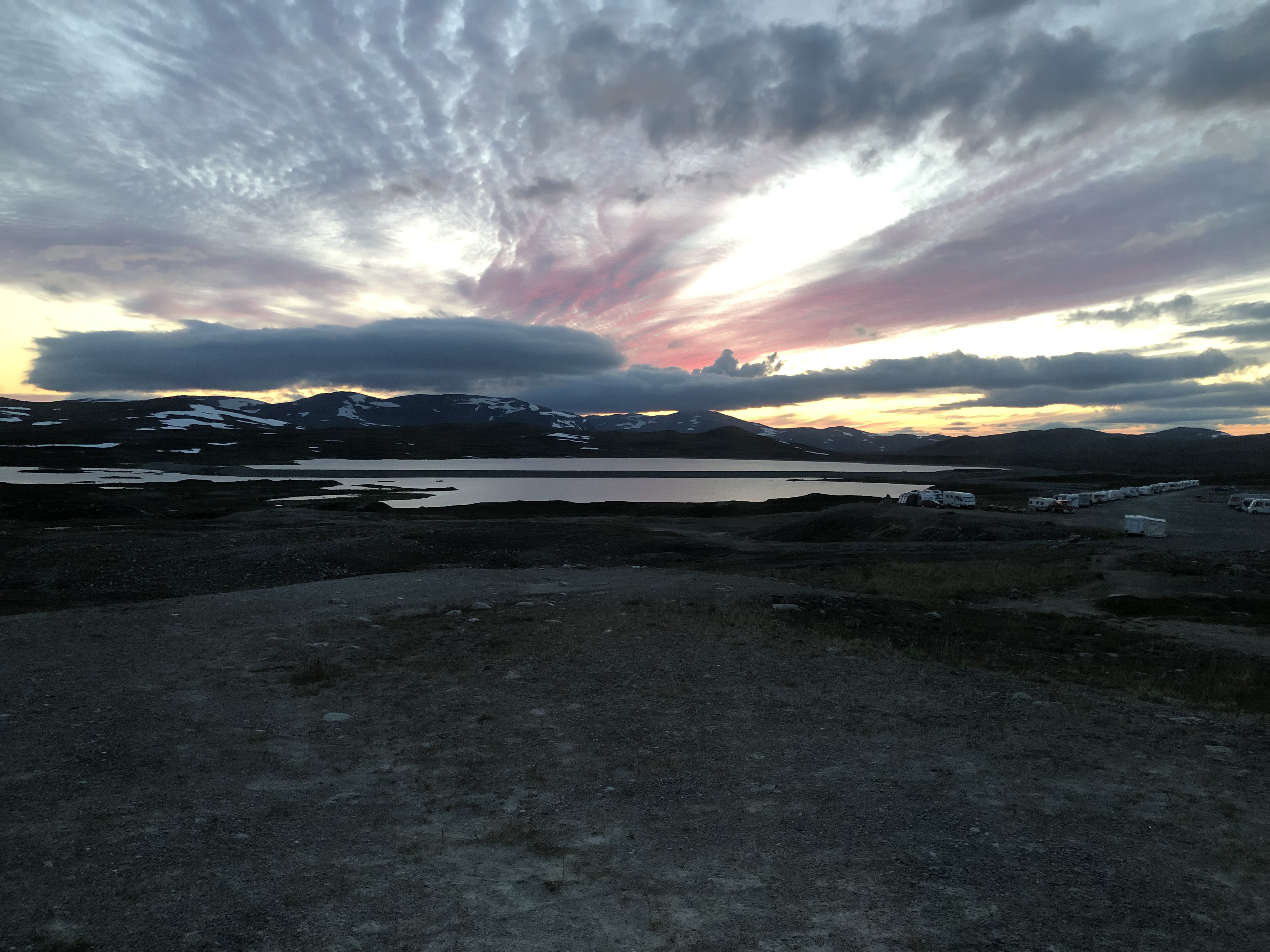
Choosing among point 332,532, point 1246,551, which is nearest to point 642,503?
Answer: point 332,532

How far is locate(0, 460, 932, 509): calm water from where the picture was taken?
9806 cm

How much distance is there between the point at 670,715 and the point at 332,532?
33581 mm

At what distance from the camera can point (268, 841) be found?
7336 mm

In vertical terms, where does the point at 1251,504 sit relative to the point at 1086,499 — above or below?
above

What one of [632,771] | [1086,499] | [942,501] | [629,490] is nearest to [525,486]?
[629,490]

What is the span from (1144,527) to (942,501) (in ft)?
74.4

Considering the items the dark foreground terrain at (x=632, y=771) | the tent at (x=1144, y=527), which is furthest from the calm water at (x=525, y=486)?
the dark foreground terrain at (x=632, y=771)

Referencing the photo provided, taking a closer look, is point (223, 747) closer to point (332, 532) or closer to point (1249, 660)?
point (1249, 660)

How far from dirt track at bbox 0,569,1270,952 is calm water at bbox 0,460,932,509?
2736 inches

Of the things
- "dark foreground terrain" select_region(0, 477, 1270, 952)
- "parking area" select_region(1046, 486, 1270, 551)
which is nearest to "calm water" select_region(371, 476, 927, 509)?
"parking area" select_region(1046, 486, 1270, 551)

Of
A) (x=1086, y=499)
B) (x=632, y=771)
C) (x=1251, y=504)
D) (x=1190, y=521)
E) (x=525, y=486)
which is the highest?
(x=1251, y=504)

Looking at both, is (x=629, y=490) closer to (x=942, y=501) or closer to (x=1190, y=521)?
(x=942, y=501)

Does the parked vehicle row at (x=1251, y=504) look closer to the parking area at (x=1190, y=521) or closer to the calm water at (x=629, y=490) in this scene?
the parking area at (x=1190, y=521)

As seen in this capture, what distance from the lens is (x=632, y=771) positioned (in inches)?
373
